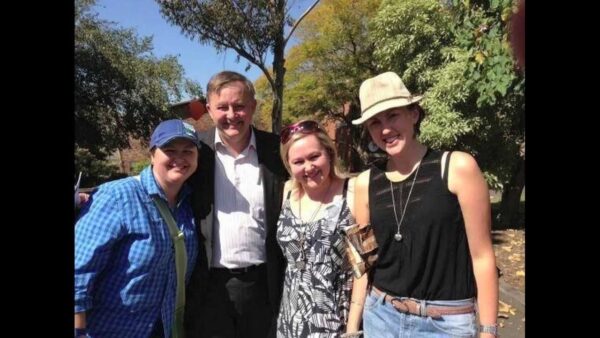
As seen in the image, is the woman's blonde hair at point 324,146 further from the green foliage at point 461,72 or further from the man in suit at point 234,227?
the green foliage at point 461,72

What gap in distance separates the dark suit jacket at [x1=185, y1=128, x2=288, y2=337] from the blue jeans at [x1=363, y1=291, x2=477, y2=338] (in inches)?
26.8

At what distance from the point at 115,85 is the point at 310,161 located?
704 inches

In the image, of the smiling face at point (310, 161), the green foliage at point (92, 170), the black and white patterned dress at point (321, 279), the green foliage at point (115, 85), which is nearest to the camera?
the black and white patterned dress at point (321, 279)

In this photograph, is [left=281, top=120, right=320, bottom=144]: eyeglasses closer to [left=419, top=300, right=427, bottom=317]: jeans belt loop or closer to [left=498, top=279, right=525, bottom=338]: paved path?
[left=419, top=300, right=427, bottom=317]: jeans belt loop

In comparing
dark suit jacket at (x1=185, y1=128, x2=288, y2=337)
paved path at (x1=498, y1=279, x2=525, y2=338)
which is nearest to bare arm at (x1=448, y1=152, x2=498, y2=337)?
dark suit jacket at (x1=185, y1=128, x2=288, y2=337)

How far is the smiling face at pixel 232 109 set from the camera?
2.77 m

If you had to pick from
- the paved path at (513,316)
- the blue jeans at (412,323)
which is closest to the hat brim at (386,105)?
the blue jeans at (412,323)

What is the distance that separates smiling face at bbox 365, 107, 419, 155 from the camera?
2.10m

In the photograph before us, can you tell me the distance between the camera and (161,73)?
19.6 m

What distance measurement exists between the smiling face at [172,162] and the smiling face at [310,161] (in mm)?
525

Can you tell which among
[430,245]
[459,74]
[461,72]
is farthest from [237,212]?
[459,74]
